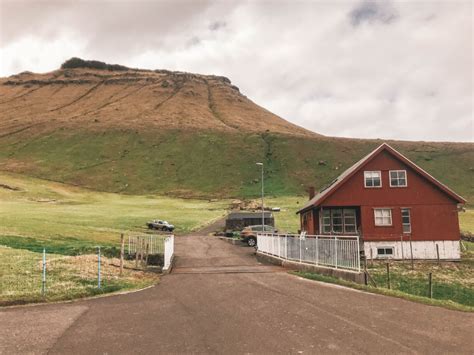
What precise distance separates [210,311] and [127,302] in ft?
10.6

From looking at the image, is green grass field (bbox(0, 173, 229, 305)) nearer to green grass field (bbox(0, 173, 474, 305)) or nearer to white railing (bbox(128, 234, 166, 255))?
green grass field (bbox(0, 173, 474, 305))

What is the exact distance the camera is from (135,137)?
143 metres

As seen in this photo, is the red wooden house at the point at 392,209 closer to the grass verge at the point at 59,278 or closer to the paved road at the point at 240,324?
the grass verge at the point at 59,278

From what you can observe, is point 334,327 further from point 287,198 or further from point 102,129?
point 102,129

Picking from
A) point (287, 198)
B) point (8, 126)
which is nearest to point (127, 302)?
point (287, 198)

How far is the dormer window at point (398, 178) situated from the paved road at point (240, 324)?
24.4 meters

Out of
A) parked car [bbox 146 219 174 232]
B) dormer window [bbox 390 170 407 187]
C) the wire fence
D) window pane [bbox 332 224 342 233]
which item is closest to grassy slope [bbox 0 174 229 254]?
parked car [bbox 146 219 174 232]

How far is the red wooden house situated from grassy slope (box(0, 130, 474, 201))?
204 feet

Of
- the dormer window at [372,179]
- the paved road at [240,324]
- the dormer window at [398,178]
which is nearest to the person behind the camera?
the paved road at [240,324]

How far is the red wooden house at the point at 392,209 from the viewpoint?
3878 cm

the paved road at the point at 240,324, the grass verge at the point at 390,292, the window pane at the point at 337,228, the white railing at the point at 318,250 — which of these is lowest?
the paved road at the point at 240,324

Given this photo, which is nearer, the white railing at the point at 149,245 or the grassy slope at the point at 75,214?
the white railing at the point at 149,245

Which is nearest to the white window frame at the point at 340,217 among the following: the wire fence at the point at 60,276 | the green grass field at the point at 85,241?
the green grass field at the point at 85,241

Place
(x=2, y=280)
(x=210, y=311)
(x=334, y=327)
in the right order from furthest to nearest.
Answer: (x=2, y=280) < (x=210, y=311) < (x=334, y=327)
